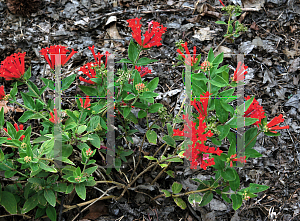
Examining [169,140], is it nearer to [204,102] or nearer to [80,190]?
[204,102]

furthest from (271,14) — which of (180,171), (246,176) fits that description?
(180,171)

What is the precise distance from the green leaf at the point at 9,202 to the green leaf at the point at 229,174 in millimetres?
1736

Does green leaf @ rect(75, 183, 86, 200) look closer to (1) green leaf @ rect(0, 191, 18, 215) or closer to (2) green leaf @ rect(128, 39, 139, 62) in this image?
(1) green leaf @ rect(0, 191, 18, 215)

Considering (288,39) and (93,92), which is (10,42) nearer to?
(93,92)

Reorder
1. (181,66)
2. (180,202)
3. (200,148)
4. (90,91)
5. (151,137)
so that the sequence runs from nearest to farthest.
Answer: (200,148) < (90,91) < (151,137) < (180,202) < (181,66)

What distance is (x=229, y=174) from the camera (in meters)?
1.94

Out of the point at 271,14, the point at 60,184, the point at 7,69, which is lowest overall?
the point at 60,184

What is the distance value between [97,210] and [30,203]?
0.74m

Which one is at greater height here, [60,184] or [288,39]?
[288,39]

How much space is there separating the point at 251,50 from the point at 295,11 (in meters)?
0.97

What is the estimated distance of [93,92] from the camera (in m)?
2.18

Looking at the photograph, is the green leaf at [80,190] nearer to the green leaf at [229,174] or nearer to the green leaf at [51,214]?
the green leaf at [51,214]

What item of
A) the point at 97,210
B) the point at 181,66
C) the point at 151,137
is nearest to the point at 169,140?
the point at 151,137

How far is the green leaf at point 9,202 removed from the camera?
6.82 feet
